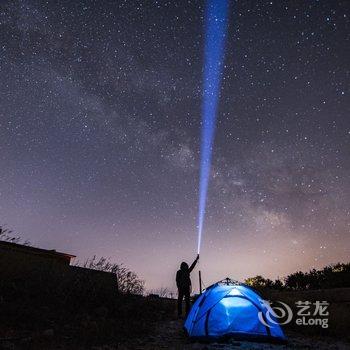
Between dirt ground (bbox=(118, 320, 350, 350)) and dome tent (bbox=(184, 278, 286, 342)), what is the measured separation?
0.23m

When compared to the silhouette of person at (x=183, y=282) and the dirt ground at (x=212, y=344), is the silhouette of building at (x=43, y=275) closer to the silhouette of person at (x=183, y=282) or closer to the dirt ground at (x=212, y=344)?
the silhouette of person at (x=183, y=282)

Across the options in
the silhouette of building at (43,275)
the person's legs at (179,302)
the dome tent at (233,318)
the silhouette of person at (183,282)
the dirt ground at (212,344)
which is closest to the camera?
the dirt ground at (212,344)

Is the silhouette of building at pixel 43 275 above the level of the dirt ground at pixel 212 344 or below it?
above

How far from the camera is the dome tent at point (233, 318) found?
304 inches

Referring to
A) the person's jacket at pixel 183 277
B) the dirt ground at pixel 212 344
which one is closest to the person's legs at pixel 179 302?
the person's jacket at pixel 183 277

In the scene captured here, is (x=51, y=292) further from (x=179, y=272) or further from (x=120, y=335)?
(x=179, y=272)

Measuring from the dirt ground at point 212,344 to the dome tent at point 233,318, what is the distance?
23 centimetres

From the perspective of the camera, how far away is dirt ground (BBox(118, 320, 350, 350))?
7.11 metres

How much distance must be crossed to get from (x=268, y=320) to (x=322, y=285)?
7.15 meters

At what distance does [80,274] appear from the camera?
454 inches

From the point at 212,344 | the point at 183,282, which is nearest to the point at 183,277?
the point at 183,282

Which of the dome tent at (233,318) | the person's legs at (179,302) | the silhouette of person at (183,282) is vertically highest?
the silhouette of person at (183,282)

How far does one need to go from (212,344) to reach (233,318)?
2.72 feet

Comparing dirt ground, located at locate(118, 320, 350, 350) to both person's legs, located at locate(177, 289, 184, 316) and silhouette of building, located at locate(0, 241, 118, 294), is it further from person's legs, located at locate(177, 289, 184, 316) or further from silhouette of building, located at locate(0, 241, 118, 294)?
silhouette of building, located at locate(0, 241, 118, 294)
